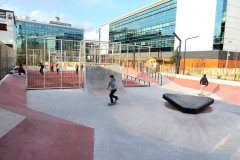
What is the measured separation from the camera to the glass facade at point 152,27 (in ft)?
190

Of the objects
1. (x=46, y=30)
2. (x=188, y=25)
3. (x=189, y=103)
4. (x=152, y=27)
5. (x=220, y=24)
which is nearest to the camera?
(x=189, y=103)

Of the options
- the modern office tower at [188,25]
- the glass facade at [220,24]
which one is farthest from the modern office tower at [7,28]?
the glass facade at [220,24]

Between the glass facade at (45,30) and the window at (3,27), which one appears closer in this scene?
the window at (3,27)

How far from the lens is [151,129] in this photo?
302 inches

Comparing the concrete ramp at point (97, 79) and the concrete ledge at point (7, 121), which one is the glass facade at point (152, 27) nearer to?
the concrete ramp at point (97, 79)

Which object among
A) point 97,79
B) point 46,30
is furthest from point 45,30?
point 97,79

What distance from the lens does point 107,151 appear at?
5.74 metres

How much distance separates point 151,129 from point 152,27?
6101 centimetres

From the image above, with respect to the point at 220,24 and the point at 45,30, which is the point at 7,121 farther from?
the point at 45,30

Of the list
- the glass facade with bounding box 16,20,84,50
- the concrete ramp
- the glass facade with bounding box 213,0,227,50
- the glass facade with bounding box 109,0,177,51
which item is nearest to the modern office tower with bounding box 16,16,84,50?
the glass facade with bounding box 16,20,84,50

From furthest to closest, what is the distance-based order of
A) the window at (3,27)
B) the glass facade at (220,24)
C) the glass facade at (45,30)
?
the glass facade at (45,30) < the glass facade at (220,24) < the window at (3,27)

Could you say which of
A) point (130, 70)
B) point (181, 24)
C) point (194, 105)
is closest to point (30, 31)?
point (181, 24)

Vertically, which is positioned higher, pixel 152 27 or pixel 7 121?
pixel 152 27

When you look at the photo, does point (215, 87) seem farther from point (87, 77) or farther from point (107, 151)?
point (107, 151)
